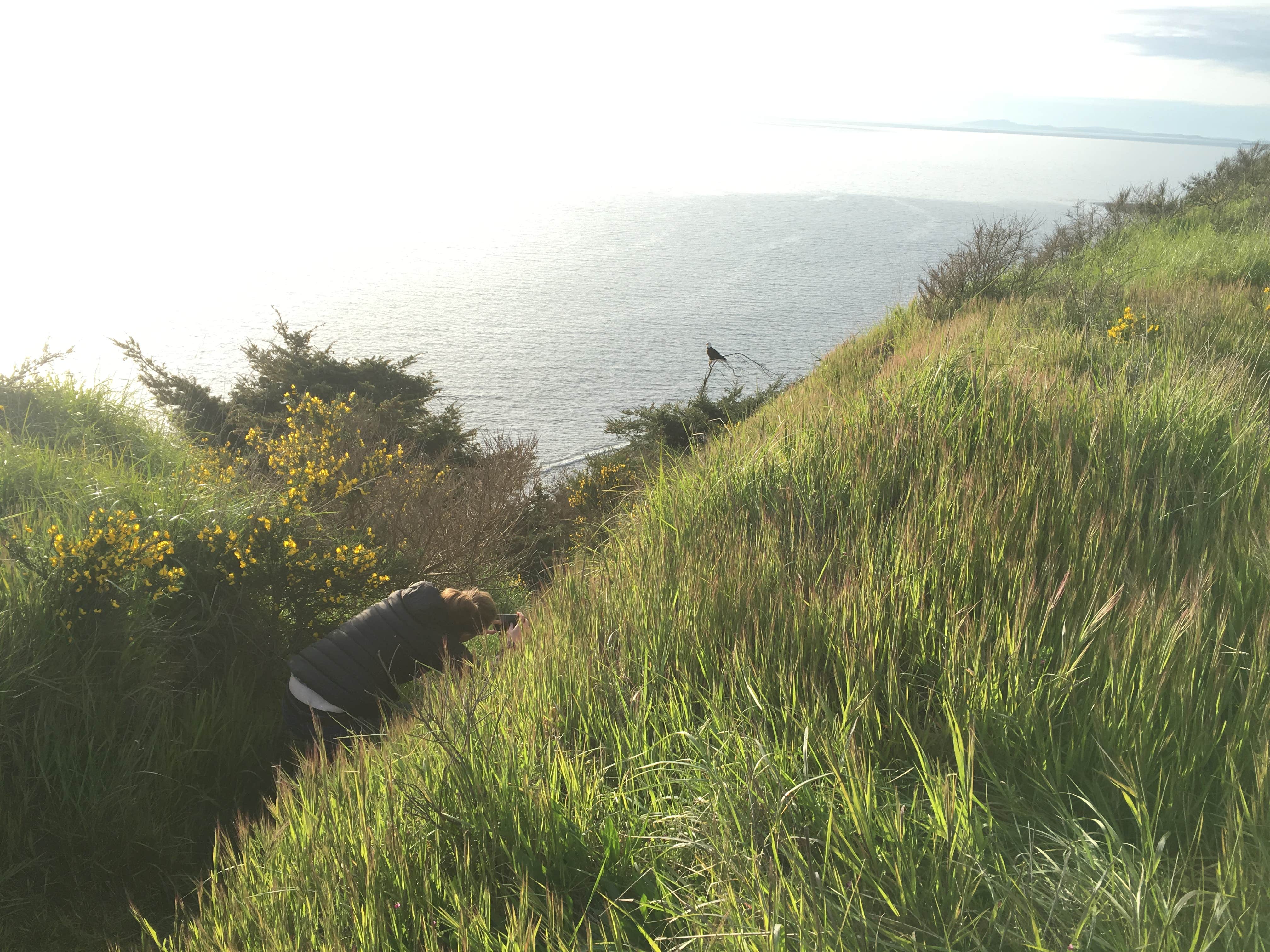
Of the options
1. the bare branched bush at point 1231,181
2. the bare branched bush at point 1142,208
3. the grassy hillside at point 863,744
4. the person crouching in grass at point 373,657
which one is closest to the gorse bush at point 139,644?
the person crouching in grass at point 373,657

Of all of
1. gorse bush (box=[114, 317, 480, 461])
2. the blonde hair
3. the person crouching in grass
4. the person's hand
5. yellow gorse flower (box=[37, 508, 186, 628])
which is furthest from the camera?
gorse bush (box=[114, 317, 480, 461])

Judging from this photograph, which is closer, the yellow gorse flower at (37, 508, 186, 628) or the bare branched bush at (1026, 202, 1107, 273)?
the yellow gorse flower at (37, 508, 186, 628)

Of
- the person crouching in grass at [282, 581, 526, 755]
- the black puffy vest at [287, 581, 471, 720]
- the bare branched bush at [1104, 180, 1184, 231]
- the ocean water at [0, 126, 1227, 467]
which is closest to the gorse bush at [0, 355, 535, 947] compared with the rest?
the person crouching in grass at [282, 581, 526, 755]

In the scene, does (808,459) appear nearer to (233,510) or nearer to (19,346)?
(233,510)

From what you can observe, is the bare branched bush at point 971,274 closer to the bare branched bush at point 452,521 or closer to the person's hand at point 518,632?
the bare branched bush at point 452,521

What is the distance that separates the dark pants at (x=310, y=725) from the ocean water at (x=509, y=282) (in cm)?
933

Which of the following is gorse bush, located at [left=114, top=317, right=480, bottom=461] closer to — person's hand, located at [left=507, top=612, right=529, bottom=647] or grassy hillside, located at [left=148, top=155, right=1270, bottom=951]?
person's hand, located at [left=507, top=612, right=529, bottom=647]

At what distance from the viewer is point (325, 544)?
6219 millimetres

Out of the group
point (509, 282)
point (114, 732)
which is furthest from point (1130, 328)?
point (509, 282)

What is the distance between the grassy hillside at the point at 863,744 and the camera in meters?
1.65

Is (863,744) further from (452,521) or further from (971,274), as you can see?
(971,274)

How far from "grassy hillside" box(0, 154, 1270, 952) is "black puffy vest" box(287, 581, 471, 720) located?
24.9 inches

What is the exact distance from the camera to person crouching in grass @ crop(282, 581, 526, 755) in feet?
14.5

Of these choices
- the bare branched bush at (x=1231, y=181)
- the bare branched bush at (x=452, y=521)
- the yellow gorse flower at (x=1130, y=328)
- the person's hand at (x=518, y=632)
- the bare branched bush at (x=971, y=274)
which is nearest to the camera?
the person's hand at (x=518, y=632)
